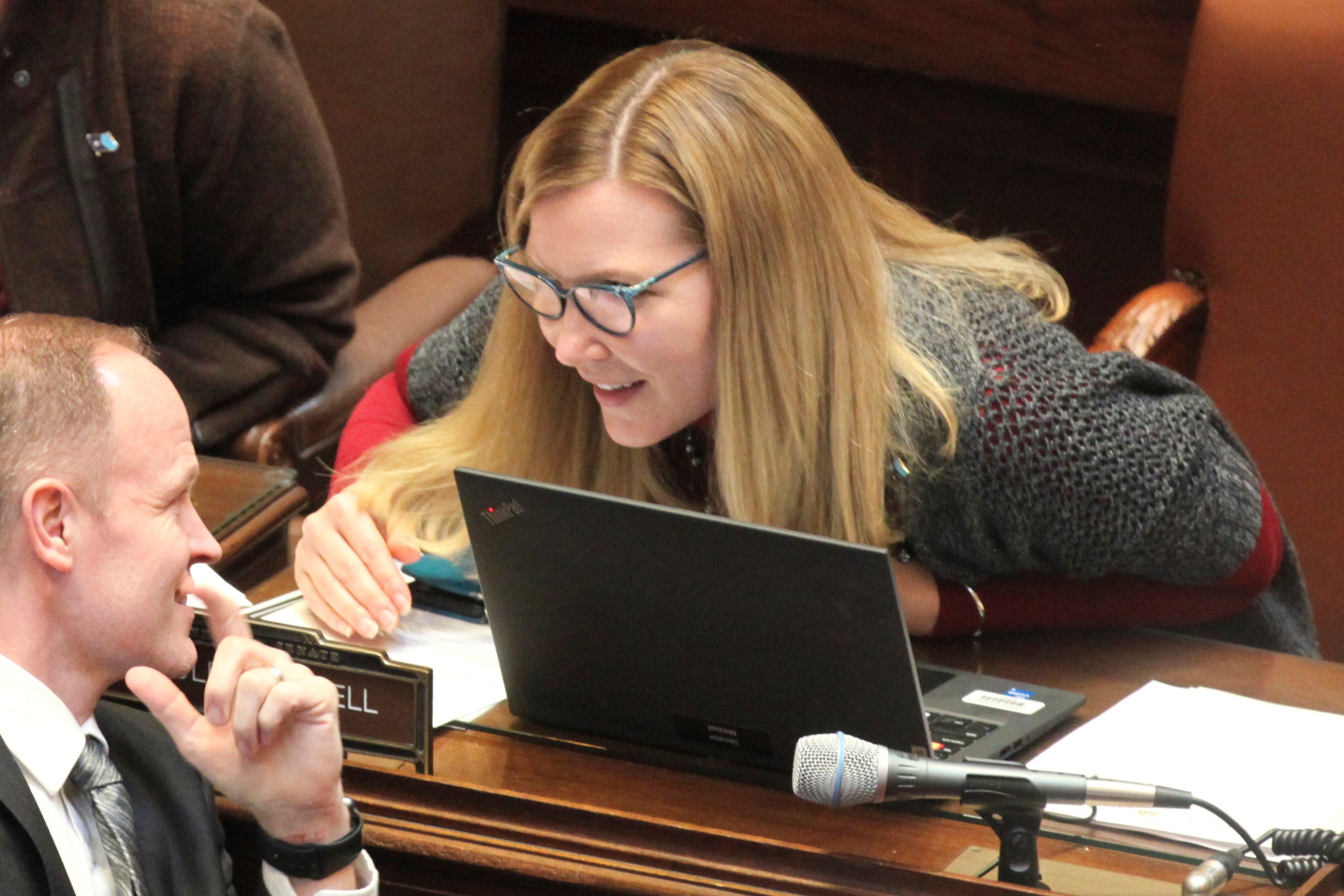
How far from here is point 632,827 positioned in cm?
116

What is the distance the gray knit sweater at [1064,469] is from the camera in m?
1.57

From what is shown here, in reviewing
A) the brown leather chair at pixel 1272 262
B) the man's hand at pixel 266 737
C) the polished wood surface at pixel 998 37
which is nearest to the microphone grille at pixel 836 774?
the man's hand at pixel 266 737

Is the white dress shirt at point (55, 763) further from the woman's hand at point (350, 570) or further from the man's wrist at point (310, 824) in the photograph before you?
the woman's hand at point (350, 570)

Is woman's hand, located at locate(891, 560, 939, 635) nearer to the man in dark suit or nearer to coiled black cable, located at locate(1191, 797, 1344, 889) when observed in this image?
coiled black cable, located at locate(1191, 797, 1344, 889)

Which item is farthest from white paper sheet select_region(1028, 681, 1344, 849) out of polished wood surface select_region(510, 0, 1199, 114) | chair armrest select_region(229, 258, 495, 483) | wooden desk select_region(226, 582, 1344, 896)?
polished wood surface select_region(510, 0, 1199, 114)

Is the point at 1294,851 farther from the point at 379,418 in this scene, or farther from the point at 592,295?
the point at 379,418

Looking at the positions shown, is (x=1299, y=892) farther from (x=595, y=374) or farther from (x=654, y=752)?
(x=595, y=374)

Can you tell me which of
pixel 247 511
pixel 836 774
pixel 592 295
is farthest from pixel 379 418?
pixel 836 774

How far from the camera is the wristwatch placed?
1149 mm

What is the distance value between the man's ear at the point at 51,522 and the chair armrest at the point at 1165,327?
1.31m

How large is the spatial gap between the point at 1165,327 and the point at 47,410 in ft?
4.67

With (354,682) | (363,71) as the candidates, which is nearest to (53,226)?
(363,71)

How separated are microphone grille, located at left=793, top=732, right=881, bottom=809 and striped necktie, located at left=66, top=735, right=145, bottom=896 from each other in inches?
17.4

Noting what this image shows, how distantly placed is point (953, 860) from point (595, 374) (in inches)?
24.3
